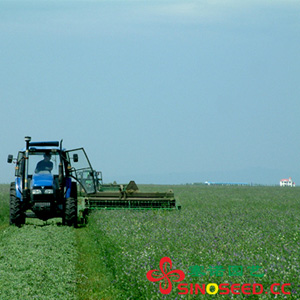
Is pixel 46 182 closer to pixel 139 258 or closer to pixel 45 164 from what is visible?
pixel 45 164

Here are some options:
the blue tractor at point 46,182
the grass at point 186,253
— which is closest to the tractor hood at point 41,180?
the blue tractor at point 46,182

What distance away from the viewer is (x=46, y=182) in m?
17.2

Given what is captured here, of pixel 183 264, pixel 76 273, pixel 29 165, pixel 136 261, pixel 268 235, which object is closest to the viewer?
pixel 183 264

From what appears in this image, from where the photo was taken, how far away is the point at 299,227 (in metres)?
13.7

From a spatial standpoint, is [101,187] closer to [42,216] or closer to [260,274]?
[42,216]

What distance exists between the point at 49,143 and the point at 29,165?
0.99 m

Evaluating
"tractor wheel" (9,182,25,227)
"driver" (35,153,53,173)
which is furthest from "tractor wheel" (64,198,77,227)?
"tractor wheel" (9,182,25,227)

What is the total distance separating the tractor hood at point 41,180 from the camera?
17.2 m

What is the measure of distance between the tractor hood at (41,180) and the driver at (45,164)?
26 cm

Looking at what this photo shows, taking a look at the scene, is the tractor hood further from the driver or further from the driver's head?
the driver's head

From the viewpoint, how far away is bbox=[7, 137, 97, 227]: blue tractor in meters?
17.2

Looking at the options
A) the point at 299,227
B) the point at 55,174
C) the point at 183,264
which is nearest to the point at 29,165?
the point at 55,174

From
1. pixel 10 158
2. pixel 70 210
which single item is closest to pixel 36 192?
pixel 70 210

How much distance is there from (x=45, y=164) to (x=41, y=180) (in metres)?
0.67
